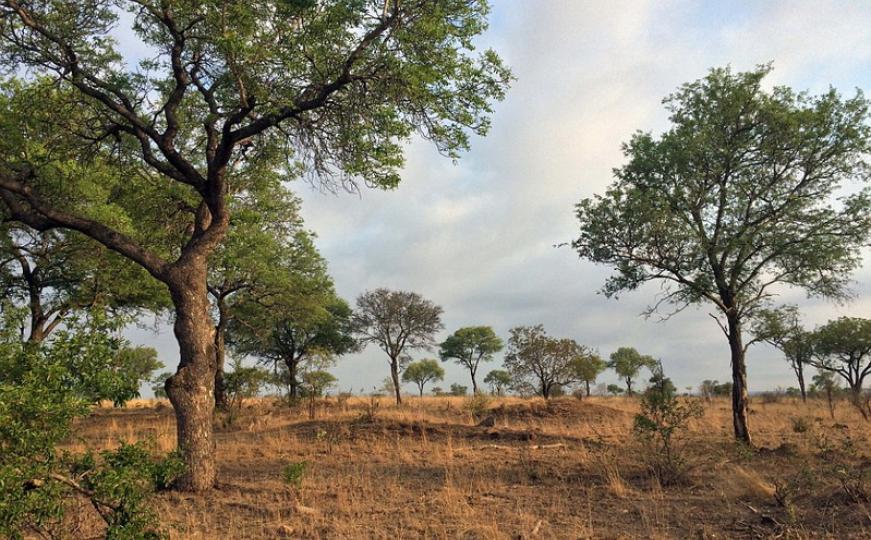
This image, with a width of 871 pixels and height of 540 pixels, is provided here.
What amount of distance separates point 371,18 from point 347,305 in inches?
1307

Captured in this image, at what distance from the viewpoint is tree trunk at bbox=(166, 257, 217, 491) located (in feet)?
25.2

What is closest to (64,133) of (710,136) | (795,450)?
(710,136)

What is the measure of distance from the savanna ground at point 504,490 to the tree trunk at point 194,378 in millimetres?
Answer: 454

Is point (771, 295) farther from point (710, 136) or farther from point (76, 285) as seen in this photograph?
point (76, 285)

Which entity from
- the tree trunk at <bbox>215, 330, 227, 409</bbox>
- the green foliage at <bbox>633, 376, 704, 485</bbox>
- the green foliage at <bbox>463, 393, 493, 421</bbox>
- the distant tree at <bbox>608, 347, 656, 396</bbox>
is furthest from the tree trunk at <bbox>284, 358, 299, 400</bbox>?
the distant tree at <bbox>608, 347, 656, 396</bbox>

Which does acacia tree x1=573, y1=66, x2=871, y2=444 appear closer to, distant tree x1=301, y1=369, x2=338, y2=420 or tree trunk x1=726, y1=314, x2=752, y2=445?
tree trunk x1=726, y1=314, x2=752, y2=445

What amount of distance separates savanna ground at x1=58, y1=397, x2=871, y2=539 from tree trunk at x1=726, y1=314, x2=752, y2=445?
581mm

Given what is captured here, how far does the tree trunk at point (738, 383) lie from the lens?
13391 millimetres

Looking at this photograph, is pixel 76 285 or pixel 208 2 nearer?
pixel 208 2

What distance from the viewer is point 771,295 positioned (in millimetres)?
13781

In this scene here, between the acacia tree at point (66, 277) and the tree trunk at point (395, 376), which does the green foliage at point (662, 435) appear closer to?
the acacia tree at point (66, 277)

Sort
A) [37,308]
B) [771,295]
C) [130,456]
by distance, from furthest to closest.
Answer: [37,308] → [771,295] → [130,456]

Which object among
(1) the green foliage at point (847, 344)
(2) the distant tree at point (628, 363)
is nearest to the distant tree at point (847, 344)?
(1) the green foliage at point (847, 344)

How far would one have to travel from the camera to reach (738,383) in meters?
13.8
